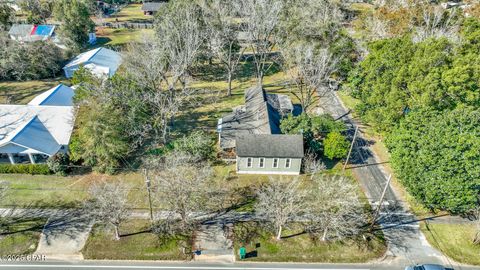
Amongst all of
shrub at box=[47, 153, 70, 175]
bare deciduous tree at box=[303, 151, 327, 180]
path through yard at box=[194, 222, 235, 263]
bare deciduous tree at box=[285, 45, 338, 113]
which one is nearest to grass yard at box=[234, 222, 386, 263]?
path through yard at box=[194, 222, 235, 263]

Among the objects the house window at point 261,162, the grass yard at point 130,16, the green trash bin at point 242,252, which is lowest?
the green trash bin at point 242,252

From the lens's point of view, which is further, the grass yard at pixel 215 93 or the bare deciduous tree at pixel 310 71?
the grass yard at pixel 215 93

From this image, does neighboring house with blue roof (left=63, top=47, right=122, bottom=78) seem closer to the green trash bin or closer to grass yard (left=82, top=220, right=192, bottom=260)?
grass yard (left=82, top=220, right=192, bottom=260)

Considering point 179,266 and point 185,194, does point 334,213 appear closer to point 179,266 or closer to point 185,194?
point 185,194

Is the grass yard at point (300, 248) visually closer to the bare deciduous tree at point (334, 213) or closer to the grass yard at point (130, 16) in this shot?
the bare deciduous tree at point (334, 213)

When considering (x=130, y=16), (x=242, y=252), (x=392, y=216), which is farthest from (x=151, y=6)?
(x=392, y=216)

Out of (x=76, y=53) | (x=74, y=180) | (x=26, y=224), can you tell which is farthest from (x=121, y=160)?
(x=76, y=53)

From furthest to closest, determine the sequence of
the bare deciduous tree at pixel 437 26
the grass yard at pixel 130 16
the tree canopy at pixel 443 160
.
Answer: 1. the grass yard at pixel 130 16
2. the bare deciduous tree at pixel 437 26
3. the tree canopy at pixel 443 160

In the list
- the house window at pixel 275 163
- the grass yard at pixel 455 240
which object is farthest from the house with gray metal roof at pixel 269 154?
the grass yard at pixel 455 240
